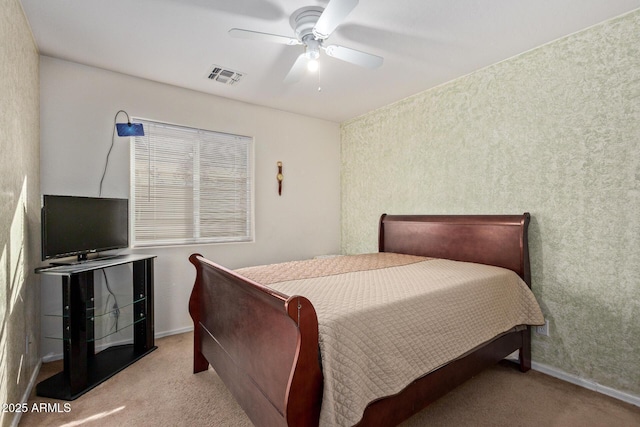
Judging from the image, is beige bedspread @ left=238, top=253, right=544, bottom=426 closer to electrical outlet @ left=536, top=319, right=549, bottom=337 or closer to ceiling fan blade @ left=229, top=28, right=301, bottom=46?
electrical outlet @ left=536, top=319, right=549, bottom=337

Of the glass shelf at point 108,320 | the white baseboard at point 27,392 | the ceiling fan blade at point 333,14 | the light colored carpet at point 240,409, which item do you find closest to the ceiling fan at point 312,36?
the ceiling fan blade at point 333,14

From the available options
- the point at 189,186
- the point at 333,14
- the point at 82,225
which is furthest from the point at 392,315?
the point at 189,186

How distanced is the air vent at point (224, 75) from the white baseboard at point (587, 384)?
3523mm

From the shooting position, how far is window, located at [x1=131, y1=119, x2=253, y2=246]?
3012 millimetres

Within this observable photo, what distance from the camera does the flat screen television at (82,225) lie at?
2164 millimetres

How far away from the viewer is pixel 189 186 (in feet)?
10.7

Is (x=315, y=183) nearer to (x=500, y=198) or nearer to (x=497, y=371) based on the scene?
(x=500, y=198)

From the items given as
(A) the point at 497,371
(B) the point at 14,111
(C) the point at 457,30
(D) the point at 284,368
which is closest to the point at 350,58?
(C) the point at 457,30

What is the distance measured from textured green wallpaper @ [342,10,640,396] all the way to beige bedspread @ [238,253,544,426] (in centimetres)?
33

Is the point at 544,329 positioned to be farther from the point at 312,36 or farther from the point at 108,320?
the point at 108,320

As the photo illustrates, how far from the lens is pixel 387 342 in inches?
57.1

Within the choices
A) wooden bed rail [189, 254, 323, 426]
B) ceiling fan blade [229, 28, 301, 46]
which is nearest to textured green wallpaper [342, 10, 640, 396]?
ceiling fan blade [229, 28, 301, 46]

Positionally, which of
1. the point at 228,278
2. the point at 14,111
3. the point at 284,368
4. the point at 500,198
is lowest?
the point at 284,368

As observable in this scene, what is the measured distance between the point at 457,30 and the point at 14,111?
9.49ft
